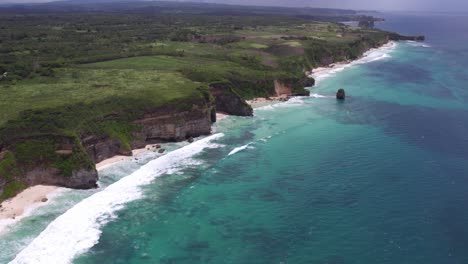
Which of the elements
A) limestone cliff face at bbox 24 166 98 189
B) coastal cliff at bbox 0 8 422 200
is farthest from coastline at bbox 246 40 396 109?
limestone cliff face at bbox 24 166 98 189

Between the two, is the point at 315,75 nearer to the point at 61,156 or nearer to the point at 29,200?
the point at 61,156

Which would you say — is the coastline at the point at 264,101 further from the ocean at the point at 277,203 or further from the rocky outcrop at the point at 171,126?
the rocky outcrop at the point at 171,126

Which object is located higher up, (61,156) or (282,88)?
(282,88)

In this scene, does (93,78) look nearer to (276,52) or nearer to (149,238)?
(149,238)

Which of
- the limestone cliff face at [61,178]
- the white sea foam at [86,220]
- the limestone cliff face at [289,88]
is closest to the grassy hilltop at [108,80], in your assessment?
the limestone cliff face at [289,88]

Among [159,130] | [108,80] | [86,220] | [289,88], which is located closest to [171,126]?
[159,130]

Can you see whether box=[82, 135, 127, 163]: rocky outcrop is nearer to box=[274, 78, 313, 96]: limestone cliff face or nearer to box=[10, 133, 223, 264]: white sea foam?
box=[10, 133, 223, 264]: white sea foam
